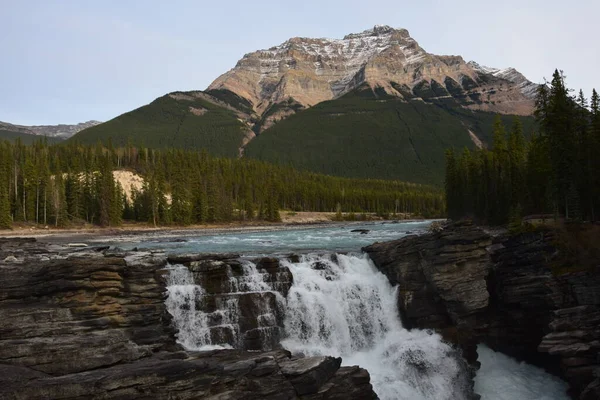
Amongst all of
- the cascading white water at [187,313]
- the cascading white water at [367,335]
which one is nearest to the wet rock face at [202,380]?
the cascading white water at [367,335]

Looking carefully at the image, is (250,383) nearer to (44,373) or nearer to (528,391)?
(44,373)

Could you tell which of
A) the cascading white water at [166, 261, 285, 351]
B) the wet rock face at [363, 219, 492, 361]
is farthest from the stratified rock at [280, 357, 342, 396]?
the wet rock face at [363, 219, 492, 361]

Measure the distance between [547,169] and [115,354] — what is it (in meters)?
54.4

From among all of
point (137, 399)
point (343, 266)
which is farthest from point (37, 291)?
point (343, 266)

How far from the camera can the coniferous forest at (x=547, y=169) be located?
145ft

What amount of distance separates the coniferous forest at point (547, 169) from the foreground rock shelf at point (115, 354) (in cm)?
3382

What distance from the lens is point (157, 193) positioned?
111 meters

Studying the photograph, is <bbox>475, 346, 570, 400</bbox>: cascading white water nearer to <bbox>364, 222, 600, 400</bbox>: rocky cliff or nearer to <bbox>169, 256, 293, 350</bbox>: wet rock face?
<bbox>364, 222, 600, 400</bbox>: rocky cliff

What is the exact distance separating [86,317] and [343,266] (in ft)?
69.4

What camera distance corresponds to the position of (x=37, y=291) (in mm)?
24266

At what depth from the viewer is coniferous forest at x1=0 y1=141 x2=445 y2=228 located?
98.2 m

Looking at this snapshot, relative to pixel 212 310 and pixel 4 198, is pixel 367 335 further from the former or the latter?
pixel 4 198

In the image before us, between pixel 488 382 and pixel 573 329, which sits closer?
pixel 573 329

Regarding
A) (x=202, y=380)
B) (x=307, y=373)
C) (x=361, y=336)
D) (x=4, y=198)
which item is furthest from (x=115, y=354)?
(x=4, y=198)
